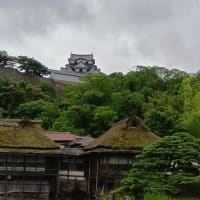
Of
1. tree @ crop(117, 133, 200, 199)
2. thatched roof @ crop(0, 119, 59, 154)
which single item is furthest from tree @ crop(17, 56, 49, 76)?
tree @ crop(117, 133, 200, 199)

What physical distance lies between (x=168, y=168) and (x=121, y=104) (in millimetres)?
28868

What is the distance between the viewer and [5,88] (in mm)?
68625

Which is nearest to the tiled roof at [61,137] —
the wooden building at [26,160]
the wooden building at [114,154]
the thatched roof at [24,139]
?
the thatched roof at [24,139]

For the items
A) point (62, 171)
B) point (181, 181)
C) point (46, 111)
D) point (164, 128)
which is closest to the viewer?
point (181, 181)

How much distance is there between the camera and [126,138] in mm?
40969

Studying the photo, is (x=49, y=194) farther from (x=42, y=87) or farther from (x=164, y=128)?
(x=42, y=87)

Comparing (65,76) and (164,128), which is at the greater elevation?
(65,76)

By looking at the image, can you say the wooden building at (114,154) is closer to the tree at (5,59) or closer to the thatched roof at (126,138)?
the thatched roof at (126,138)

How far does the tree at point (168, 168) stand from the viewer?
1087 inches

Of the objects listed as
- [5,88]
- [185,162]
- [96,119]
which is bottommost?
[185,162]

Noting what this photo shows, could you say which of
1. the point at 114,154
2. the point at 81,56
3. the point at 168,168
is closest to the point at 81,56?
the point at 81,56

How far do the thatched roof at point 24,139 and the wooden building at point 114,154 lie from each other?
3334mm

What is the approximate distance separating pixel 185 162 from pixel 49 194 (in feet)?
Result: 48.3

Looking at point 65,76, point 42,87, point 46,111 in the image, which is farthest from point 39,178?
point 65,76
